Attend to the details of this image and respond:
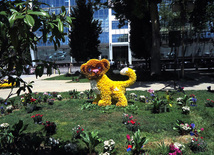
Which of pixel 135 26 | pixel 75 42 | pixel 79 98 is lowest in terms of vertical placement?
pixel 79 98

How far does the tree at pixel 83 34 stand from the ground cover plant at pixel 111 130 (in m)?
13.9

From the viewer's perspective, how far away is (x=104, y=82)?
621 centimetres

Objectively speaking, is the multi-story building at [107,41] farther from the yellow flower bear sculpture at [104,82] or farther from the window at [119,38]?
the yellow flower bear sculpture at [104,82]

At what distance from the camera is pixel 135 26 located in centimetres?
2056

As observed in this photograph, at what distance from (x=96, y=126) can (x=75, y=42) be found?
1709cm

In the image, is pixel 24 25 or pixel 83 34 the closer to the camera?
pixel 24 25

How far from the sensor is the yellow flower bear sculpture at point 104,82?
619 cm

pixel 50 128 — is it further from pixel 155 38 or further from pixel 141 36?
pixel 141 36

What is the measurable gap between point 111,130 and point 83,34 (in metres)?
17.1

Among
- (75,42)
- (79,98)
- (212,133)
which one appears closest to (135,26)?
(75,42)

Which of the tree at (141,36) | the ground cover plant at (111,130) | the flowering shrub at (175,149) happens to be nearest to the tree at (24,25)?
the ground cover plant at (111,130)

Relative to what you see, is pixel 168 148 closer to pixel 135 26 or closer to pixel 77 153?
pixel 77 153

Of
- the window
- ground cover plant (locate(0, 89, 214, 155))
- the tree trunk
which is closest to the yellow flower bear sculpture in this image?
ground cover plant (locate(0, 89, 214, 155))

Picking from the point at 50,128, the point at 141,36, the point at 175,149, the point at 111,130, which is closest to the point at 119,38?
the point at 141,36
